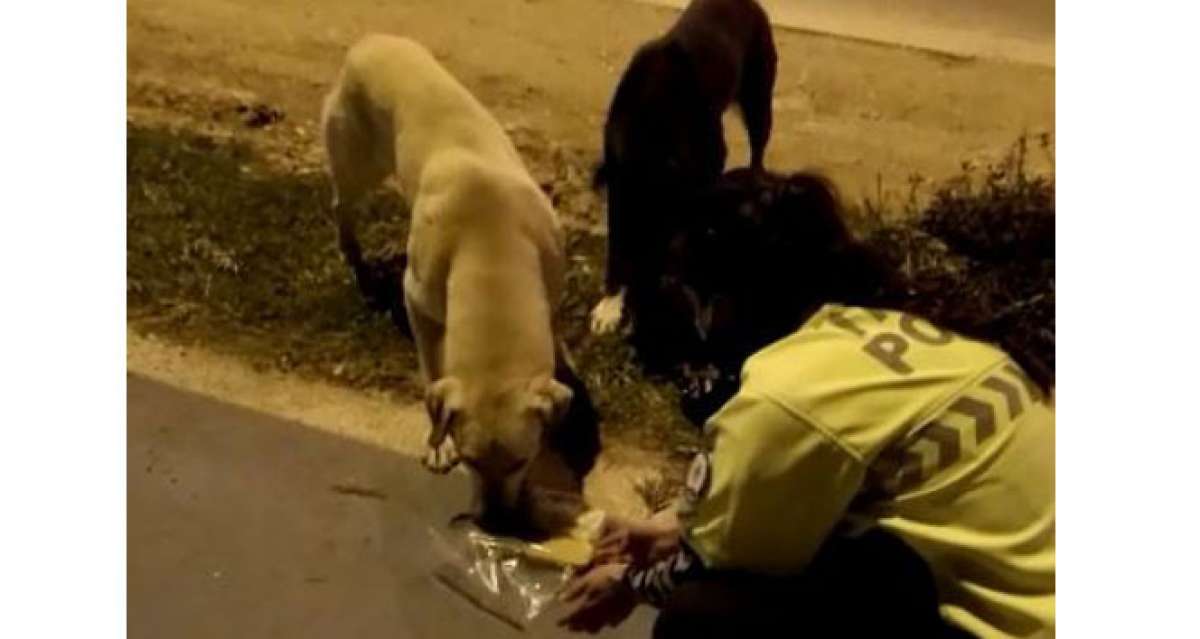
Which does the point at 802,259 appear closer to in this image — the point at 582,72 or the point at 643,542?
the point at 643,542

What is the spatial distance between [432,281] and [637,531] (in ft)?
2.23

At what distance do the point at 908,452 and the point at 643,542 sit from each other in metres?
0.50

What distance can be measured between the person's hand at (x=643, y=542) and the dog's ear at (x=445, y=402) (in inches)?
12.9

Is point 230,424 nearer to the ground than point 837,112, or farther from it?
nearer to the ground

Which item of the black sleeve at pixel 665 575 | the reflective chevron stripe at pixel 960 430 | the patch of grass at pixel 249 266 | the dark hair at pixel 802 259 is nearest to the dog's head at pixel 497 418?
the black sleeve at pixel 665 575

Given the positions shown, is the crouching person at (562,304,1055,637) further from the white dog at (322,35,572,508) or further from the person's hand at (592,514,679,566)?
the white dog at (322,35,572,508)

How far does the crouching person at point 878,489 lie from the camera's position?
Result: 1783mm

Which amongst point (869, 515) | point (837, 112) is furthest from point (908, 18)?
point (869, 515)

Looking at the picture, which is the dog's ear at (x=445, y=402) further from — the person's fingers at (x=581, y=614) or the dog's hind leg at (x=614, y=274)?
the dog's hind leg at (x=614, y=274)

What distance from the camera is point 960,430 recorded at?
1.78 meters

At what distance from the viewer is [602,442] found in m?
→ 2.90

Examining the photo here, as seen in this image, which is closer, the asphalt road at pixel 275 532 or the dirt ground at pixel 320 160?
the asphalt road at pixel 275 532

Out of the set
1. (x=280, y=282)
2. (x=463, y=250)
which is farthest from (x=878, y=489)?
(x=280, y=282)
